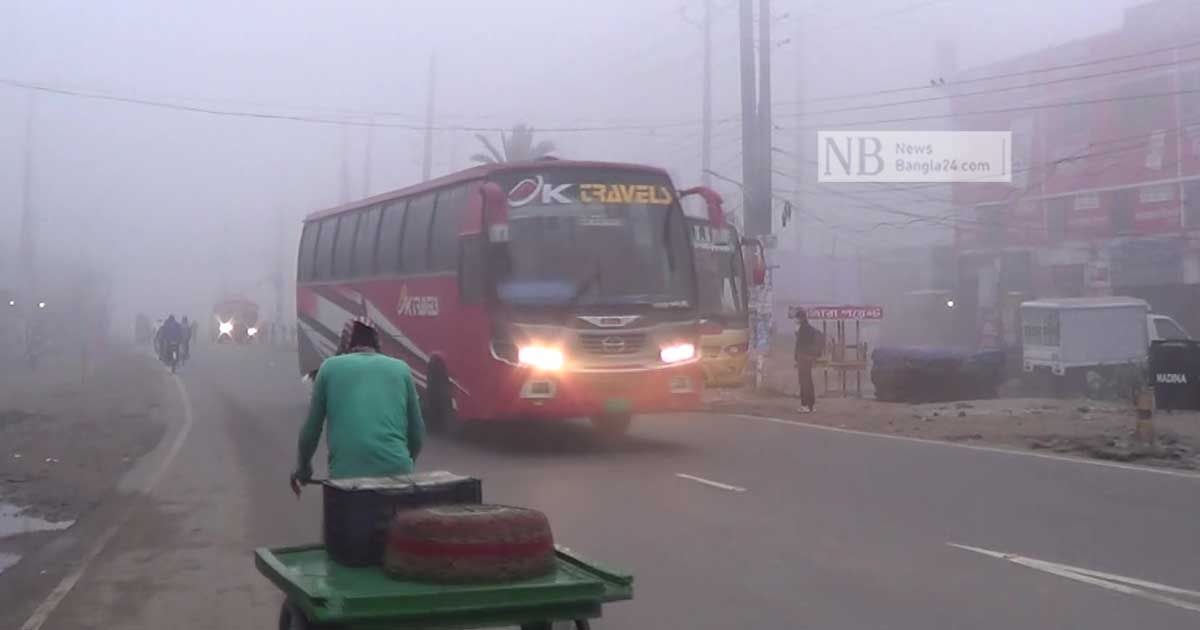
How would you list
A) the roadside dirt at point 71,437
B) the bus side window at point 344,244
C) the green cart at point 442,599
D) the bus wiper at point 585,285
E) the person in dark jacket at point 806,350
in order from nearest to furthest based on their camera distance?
the green cart at point 442,599 < the roadside dirt at point 71,437 < the bus wiper at point 585,285 < the person in dark jacket at point 806,350 < the bus side window at point 344,244

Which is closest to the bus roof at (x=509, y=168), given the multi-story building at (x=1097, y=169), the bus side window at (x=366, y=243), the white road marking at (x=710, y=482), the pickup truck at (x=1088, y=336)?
the bus side window at (x=366, y=243)

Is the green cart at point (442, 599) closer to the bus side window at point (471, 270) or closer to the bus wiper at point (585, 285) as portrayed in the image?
the bus wiper at point (585, 285)

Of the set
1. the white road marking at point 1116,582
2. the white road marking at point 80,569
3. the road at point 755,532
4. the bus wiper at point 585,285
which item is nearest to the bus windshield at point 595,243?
the bus wiper at point 585,285

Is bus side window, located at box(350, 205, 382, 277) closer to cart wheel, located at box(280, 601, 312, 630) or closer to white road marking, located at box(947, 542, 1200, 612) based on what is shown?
white road marking, located at box(947, 542, 1200, 612)

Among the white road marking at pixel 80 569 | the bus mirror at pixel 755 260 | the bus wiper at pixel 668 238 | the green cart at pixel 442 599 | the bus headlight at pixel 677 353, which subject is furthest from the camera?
the bus mirror at pixel 755 260

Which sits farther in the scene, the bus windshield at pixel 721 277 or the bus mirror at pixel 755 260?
the bus windshield at pixel 721 277

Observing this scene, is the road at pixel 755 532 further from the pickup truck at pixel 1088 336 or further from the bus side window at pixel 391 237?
the pickup truck at pixel 1088 336

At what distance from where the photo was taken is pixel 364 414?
22.0 feet

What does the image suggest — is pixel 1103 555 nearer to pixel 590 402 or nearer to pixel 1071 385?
pixel 590 402

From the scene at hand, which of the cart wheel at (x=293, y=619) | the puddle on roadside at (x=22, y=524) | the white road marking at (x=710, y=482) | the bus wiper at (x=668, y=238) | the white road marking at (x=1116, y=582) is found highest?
the bus wiper at (x=668, y=238)

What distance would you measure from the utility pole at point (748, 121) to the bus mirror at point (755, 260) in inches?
226

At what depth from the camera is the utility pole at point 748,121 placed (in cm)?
3064

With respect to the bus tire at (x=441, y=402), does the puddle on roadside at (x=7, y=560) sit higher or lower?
lower

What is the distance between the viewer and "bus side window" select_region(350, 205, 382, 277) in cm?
2198
